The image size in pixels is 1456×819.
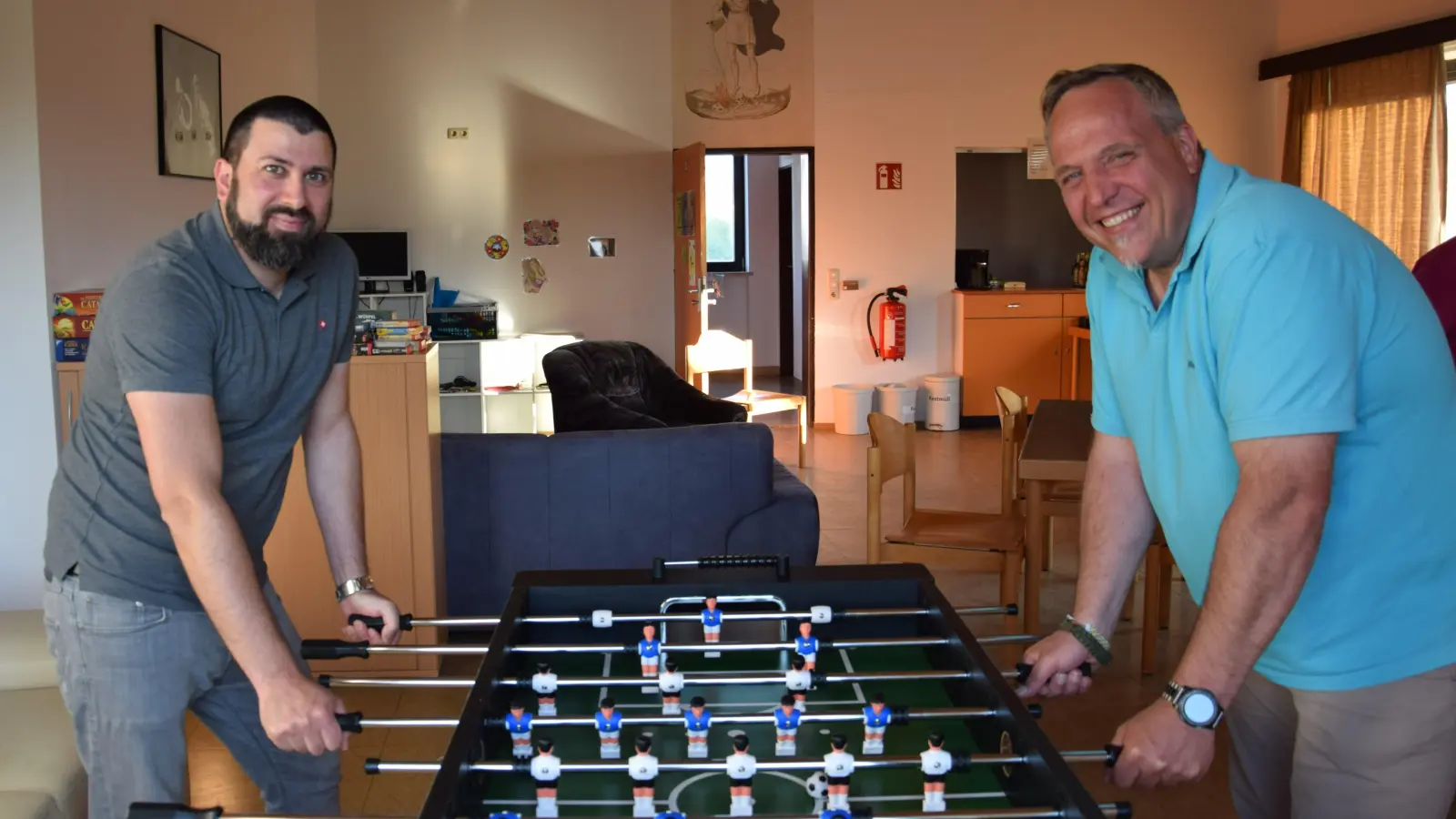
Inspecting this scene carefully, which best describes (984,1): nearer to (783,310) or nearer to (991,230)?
(991,230)

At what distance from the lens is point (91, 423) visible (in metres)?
2.10

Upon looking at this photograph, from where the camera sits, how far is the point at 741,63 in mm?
9047

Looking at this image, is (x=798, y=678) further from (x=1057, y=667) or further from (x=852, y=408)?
(x=852, y=408)

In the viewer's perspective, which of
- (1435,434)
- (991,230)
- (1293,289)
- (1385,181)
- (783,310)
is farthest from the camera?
(783,310)

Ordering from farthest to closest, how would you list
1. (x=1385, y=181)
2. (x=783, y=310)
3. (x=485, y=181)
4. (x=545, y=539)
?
(x=783, y=310), (x=485, y=181), (x=1385, y=181), (x=545, y=539)

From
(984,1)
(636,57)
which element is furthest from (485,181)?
(984,1)

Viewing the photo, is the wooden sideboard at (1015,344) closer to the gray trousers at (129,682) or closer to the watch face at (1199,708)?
the gray trousers at (129,682)

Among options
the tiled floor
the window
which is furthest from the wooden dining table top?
the window

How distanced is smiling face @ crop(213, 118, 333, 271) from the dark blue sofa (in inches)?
87.4

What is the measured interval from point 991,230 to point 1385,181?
2913 mm

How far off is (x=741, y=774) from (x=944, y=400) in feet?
25.9

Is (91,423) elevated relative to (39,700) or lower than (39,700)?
elevated

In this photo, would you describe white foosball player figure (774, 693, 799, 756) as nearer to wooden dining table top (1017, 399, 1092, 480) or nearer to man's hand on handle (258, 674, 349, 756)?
man's hand on handle (258, 674, 349, 756)

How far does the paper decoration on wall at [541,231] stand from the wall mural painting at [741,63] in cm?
133
